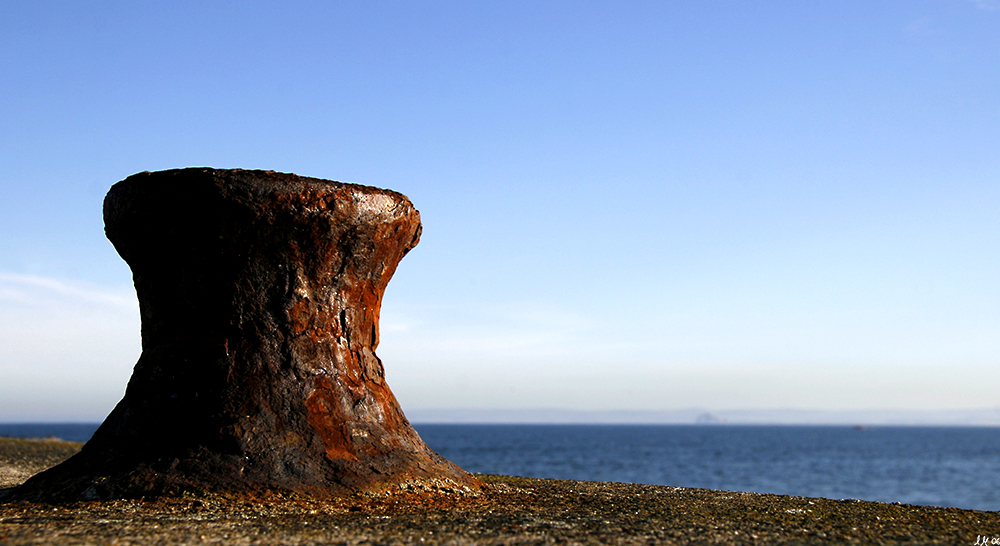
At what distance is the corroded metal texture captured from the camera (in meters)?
4.55

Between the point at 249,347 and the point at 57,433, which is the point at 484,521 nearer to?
the point at 249,347

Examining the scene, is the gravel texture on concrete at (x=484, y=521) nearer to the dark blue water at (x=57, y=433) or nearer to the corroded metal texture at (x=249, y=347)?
the corroded metal texture at (x=249, y=347)

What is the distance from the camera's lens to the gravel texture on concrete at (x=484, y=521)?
3.37 m

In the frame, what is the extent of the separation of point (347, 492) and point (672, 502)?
1784 millimetres

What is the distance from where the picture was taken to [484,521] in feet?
12.6

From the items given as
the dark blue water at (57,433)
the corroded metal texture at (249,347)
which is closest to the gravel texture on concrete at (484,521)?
the corroded metal texture at (249,347)

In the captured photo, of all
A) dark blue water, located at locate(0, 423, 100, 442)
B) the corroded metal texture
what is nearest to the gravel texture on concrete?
the corroded metal texture

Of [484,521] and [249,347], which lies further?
[249,347]

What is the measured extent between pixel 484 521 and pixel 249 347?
1805 millimetres

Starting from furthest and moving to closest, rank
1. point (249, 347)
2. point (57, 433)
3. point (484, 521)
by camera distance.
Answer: point (57, 433) → point (249, 347) → point (484, 521)

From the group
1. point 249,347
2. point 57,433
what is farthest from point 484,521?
point 57,433

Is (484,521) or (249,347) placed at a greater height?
(249,347)

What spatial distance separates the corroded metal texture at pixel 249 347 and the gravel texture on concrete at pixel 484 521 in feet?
0.83

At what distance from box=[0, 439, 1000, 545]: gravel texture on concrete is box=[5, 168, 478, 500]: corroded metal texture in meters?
0.25
